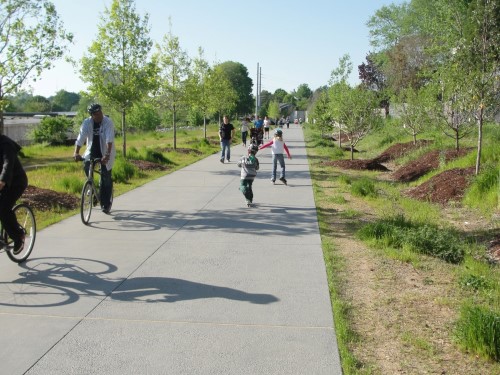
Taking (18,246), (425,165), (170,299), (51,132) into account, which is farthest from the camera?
(51,132)

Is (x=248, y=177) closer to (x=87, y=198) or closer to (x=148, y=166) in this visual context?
(x=87, y=198)

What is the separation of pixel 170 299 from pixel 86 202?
386 centimetres

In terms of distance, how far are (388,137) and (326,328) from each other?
2736 centimetres

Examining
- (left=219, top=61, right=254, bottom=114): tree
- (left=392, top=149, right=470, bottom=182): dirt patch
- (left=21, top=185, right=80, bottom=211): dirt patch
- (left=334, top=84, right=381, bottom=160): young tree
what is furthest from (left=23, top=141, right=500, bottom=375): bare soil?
(left=219, top=61, right=254, bottom=114): tree

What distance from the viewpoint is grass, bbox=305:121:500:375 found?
3883mm

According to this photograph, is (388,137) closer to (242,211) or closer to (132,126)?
(242,211)

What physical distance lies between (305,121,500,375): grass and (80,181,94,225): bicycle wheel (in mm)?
3698

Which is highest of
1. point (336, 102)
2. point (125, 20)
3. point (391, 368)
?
point (125, 20)

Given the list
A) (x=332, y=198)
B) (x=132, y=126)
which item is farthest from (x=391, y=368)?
(x=132, y=126)

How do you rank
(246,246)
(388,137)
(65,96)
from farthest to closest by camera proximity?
(65,96), (388,137), (246,246)

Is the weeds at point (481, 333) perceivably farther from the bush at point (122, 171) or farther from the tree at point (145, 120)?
the tree at point (145, 120)

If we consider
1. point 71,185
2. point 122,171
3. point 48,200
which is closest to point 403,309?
point 48,200

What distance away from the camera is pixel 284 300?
4.91 meters

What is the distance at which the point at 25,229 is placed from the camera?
6.27 meters
